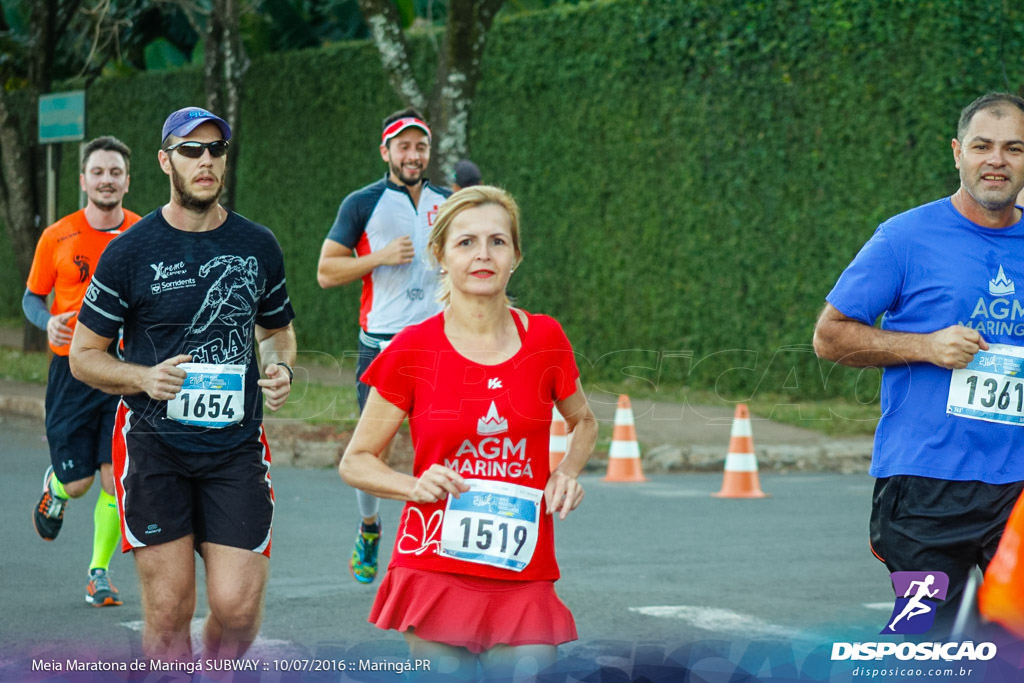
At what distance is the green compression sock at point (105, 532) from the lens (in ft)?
23.0

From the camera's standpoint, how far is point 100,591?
22.5 ft

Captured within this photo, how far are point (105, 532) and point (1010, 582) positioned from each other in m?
5.01

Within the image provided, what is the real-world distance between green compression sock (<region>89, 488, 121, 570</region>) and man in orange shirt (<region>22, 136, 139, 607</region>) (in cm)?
3

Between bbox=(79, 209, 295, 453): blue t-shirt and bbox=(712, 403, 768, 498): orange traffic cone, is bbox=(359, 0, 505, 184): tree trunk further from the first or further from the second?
bbox=(79, 209, 295, 453): blue t-shirt

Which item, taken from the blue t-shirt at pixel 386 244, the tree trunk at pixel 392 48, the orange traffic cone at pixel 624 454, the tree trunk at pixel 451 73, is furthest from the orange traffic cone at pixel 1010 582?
the tree trunk at pixel 392 48

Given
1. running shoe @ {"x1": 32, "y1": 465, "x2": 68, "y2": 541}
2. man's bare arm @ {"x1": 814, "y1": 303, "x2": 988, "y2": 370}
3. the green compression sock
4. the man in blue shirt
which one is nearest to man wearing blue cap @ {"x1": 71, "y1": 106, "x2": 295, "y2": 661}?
man's bare arm @ {"x1": 814, "y1": 303, "x2": 988, "y2": 370}

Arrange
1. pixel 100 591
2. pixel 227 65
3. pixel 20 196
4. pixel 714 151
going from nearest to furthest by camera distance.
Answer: pixel 100 591, pixel 714 151, pixel 227 65, pixel 20 196

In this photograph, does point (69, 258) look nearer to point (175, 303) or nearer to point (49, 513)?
point (49, 513)

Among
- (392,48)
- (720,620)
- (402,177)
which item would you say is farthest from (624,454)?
(720,620)

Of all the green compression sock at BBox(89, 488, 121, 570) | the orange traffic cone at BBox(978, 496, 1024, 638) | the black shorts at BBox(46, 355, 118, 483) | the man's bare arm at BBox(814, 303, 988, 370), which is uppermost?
the man's bare arm at BBox(814, 303, 988, 370)

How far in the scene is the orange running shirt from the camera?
7.56 metres

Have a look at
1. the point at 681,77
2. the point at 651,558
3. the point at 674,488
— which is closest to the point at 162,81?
the point at 681,77

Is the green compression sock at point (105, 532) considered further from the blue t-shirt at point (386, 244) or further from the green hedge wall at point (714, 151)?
the green hedge wall at point (714, 151)

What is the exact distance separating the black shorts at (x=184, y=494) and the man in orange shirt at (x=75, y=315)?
243 cm
